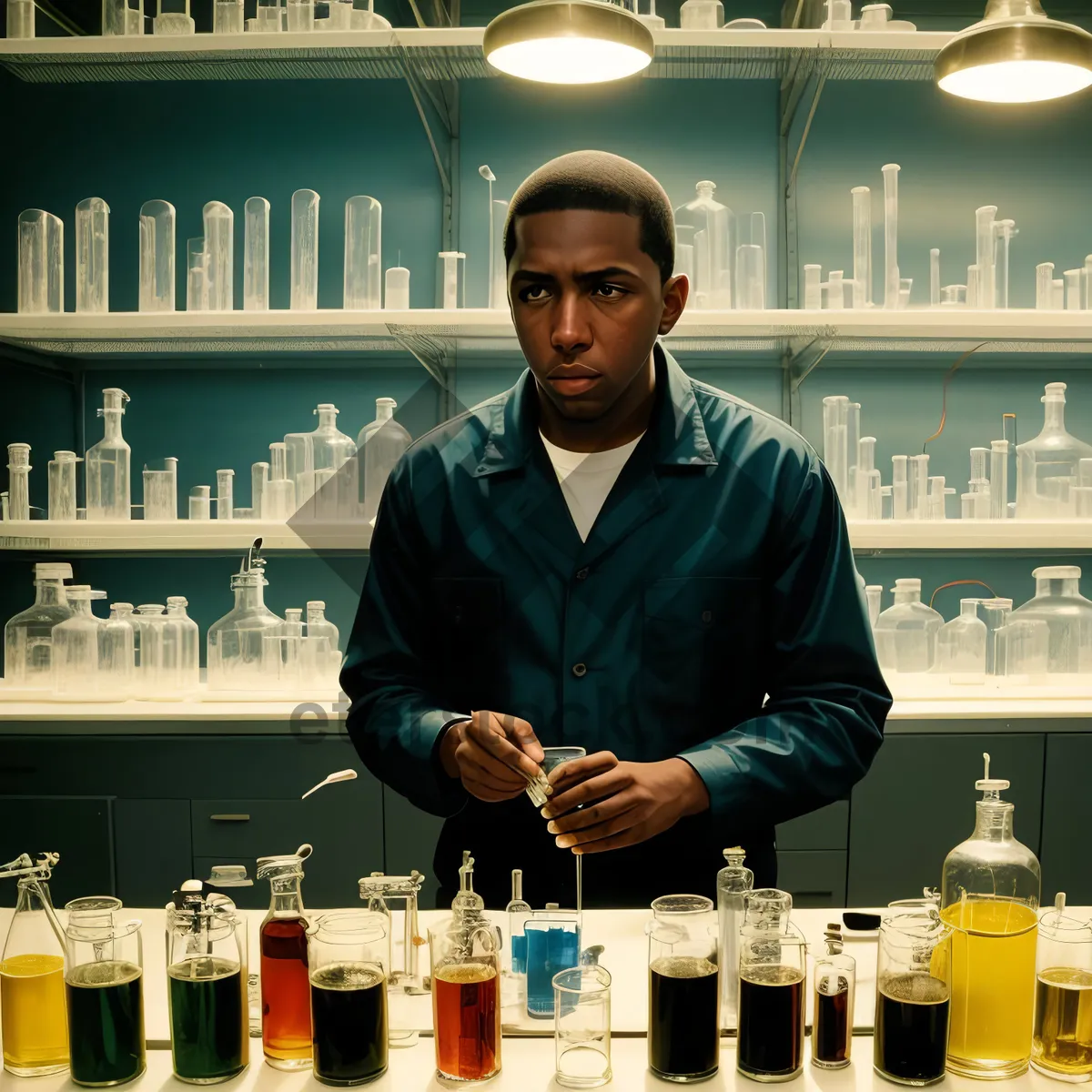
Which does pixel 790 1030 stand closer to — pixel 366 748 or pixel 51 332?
pixel 366 748

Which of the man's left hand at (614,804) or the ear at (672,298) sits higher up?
the ear at (672,298)

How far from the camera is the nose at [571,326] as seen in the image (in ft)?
4.07

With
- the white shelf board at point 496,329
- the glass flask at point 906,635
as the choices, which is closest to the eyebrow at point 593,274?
the white shelf board at point 496,329

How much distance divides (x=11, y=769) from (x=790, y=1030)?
2127 millimetres

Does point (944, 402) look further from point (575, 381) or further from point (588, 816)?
point (588, 816)

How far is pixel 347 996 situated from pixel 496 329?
194cm

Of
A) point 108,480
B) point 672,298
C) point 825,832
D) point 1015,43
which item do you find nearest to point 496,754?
point 672,298

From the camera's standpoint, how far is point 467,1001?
937 millimetres

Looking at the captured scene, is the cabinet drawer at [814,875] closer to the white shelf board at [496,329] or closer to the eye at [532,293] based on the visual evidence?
the white shelf board at [496,329]

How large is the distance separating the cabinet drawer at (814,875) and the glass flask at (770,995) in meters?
1.56

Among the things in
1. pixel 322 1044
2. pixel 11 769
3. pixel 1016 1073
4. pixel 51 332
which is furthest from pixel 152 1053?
pixel 51 332

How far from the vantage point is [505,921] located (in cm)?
129

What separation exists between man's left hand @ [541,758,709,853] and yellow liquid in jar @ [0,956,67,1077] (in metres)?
0.46

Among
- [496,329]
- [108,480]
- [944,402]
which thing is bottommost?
[108,480]
